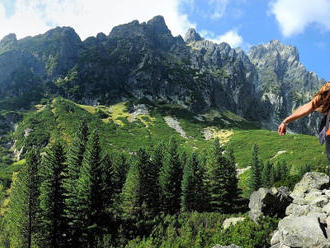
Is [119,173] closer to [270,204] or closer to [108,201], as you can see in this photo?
[108,201]

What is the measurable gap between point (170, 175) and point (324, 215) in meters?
40.7

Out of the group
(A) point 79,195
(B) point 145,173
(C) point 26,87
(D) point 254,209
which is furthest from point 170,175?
(C) point 26,87

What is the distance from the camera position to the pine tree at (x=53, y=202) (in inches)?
1529

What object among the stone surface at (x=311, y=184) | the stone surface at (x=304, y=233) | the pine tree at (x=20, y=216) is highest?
the stone surface at (x=311, y=184)

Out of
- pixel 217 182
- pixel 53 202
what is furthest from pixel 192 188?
pixel 53 202

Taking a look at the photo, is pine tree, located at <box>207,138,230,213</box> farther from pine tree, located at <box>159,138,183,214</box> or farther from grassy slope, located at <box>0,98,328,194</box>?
grassy slope, located at <box>0,98,328,194</box>

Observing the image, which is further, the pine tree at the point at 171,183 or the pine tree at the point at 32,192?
the pine tree at the point at 171,183

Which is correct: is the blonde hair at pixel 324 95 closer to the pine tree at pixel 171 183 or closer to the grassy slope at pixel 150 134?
the pine tree at pixel 171 183

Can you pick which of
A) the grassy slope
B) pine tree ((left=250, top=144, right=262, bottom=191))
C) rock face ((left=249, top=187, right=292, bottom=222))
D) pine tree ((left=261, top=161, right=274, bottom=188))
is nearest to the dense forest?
Result: rock face ((left=249, top=187, right=292, bottom=222))

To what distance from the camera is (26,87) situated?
19725 centimetres

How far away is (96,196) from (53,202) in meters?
6.08

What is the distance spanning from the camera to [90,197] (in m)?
42.0

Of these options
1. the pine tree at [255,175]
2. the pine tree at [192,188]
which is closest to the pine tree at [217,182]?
the pine tree at [192,188]

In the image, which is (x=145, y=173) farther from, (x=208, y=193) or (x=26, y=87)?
(x=26, y=87)
